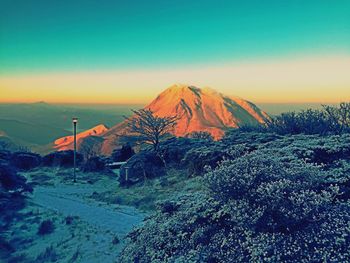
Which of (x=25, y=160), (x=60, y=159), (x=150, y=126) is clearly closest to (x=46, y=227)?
(x=150, y=126)

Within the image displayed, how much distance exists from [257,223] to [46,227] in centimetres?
852

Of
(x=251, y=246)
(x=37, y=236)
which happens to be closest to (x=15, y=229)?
(x=37, y=236)

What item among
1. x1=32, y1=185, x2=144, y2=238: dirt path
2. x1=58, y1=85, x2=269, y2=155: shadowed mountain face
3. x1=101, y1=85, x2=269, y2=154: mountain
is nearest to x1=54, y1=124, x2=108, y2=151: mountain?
x1=58, y1=85, x2=269, y2=155: shadowed mountain face

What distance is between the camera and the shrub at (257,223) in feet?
15.3

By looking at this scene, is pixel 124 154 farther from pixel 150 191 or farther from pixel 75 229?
pixel 75 229

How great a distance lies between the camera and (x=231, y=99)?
15225 cm

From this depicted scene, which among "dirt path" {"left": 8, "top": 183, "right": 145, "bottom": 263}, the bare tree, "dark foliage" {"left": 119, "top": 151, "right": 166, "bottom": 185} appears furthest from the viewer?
the bare tree

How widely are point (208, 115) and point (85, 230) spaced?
4776 inches

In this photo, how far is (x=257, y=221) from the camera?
16.9 feet

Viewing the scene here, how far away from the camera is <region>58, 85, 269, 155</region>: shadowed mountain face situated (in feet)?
396

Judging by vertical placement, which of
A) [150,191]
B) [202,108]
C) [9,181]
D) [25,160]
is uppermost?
[202,108]

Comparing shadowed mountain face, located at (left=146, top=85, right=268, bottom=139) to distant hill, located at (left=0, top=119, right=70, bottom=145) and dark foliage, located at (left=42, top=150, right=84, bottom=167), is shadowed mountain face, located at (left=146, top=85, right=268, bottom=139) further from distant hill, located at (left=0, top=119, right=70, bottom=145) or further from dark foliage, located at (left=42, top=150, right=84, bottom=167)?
dark foliage, located at (left=42, top=150, right=84, bottom=167)

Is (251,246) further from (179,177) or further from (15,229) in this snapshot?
(179,177)

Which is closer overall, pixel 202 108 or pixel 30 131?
pixel 202 108
